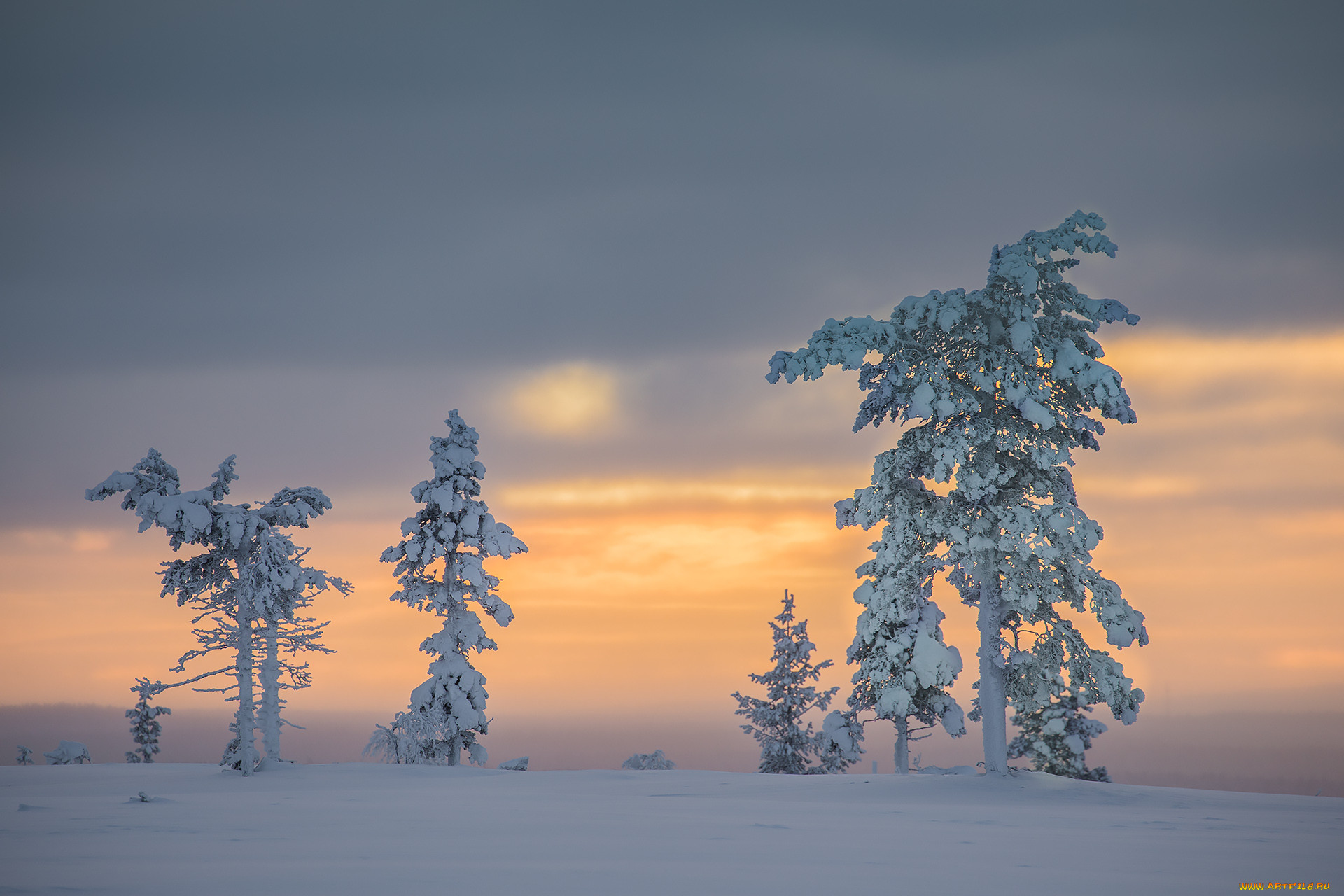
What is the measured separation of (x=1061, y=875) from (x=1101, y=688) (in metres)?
13.7

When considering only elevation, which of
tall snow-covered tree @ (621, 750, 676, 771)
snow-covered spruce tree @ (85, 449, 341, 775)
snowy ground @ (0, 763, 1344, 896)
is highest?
snow-covered spruce tree @ (85, 449, 341, 775)

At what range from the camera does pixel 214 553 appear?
2614 centimetres

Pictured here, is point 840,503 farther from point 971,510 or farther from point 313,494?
point 313,494

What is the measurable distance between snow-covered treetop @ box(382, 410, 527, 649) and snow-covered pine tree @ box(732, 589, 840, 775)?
49.4ft

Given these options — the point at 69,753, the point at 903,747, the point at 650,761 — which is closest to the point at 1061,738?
the point at 903,747

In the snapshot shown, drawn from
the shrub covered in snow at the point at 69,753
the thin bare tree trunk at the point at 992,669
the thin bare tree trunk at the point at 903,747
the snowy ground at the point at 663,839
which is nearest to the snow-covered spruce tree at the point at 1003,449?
the thin bare tree trunk at the point at 992,669

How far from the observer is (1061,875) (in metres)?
9.73

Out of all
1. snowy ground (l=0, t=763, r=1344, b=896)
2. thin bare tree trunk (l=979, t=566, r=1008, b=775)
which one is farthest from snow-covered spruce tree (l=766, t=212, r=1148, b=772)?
snowy ground (l=0, t=763, r=1344, b=896)

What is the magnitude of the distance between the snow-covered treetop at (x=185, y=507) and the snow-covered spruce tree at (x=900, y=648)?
15376 millimetres

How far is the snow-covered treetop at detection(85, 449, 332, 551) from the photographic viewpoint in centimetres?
2528

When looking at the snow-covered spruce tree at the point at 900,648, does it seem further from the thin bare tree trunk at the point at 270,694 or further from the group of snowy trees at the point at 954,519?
the thin bare tree trunk at the point at 270,694

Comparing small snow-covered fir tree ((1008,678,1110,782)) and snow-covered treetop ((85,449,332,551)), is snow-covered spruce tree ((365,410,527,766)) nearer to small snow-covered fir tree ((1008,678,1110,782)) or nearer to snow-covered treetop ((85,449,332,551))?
snow-covered treetop ((85,449,332,551))

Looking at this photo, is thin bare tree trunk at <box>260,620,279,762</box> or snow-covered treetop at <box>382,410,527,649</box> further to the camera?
snow-covered treetop at <box>382,410,527,649</box>

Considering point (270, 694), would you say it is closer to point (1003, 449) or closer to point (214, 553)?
point (214, 553)
